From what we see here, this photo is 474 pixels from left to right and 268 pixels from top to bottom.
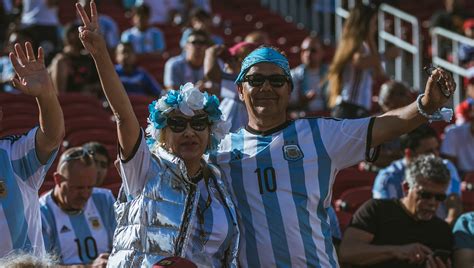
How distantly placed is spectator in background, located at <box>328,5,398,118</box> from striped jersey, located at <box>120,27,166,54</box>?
3.55 meters

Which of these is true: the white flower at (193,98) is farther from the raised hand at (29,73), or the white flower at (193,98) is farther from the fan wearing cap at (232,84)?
the fan wearing cap at (232,84)

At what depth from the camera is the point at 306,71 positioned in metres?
10.6

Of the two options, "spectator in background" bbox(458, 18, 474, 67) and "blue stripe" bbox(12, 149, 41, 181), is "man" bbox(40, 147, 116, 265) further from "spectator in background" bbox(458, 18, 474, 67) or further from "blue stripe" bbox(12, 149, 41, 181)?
"spectator in background" bbox(458, 18, 474, 67)

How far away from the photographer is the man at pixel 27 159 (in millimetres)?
4730

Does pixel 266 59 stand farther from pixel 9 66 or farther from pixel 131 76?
pixel 9 66

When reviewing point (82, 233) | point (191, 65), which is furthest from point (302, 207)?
point (191, 65)

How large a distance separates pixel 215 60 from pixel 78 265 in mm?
1870

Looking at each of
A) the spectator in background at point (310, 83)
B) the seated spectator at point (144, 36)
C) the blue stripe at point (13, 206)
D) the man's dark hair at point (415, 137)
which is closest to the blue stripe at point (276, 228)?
the blue stripe at point (13, 206)

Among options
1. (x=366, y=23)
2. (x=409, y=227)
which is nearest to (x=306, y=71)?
(x=366, y=23)

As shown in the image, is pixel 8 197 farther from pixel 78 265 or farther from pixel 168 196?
pixel 78 265

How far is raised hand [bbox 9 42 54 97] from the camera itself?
4.70 metres

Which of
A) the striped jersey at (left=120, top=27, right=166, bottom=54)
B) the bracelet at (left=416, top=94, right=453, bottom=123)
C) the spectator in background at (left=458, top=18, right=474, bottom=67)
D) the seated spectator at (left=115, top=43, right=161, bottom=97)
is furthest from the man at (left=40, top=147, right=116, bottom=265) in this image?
the spectator in background at (left=458, top=18, right=474, bottom=67)

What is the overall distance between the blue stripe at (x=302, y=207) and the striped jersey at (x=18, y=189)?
1.05 m

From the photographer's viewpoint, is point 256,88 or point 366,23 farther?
point 366,23
